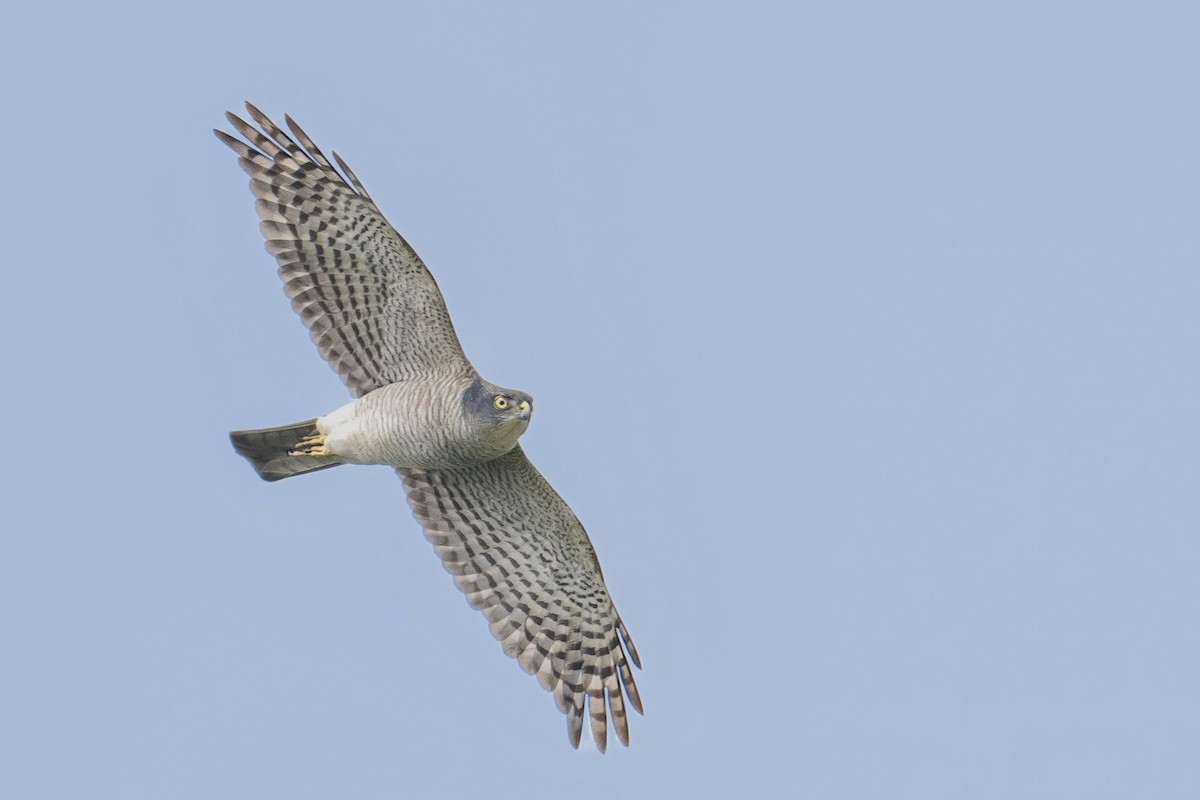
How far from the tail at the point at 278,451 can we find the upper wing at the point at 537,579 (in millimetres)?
878

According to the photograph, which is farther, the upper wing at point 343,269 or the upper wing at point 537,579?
the upper wing at point 537,579

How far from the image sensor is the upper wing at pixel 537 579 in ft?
57.0

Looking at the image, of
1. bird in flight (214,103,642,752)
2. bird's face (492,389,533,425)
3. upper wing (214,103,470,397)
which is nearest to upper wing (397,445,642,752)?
bird in flight (214,103,642,752)

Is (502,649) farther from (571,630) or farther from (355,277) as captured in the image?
(355,277)

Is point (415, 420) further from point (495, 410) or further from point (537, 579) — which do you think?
point (537, 579)

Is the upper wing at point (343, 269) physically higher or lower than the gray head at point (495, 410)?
higher

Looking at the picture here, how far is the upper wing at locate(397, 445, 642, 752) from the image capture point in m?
17.4

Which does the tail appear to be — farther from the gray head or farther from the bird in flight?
the gray head

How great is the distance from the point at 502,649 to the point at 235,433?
3.07 metres

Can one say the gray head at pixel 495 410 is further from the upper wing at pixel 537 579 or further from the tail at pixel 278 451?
the tail at pixel 278 451

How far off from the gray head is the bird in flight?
0.04ft

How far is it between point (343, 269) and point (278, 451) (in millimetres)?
1711

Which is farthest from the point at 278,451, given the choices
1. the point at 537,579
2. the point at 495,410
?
the point at 537,579

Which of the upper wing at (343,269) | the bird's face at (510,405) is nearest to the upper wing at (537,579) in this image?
the upper wing at (343,269)
